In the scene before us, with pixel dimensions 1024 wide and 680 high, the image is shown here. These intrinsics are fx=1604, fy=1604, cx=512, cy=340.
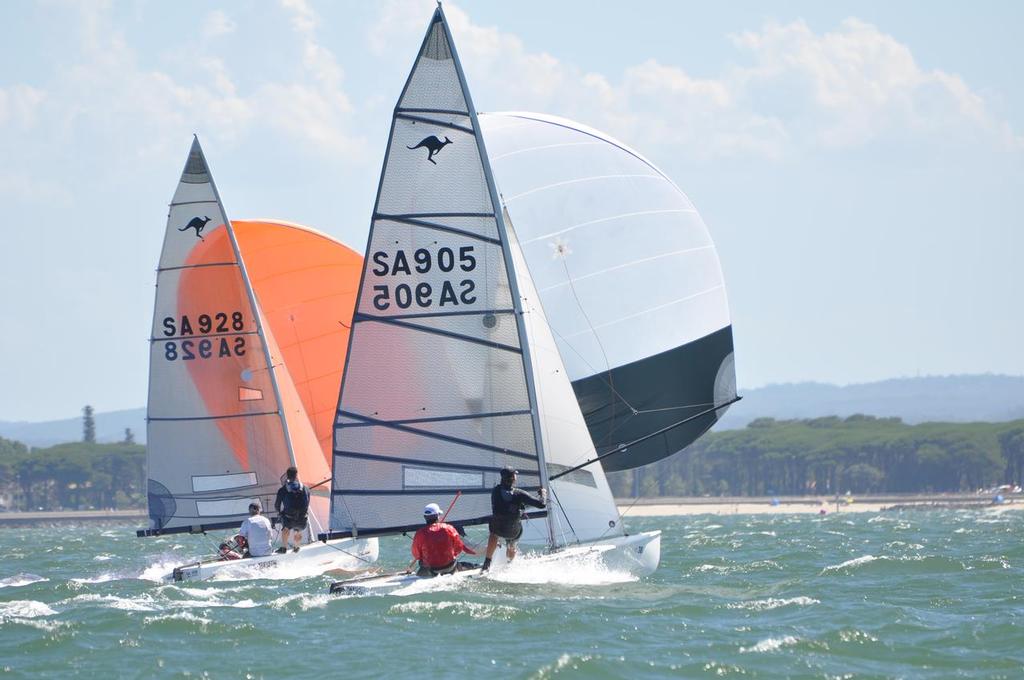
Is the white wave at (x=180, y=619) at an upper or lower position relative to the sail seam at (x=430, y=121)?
lower

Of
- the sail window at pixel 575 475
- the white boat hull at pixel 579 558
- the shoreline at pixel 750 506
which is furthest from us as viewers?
the shoreline at pixel 750 506

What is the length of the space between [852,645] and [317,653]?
16.8 feet

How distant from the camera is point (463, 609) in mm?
17219

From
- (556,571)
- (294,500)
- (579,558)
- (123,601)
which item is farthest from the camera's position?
(294,500)

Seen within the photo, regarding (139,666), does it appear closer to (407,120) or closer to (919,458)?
(407,120)

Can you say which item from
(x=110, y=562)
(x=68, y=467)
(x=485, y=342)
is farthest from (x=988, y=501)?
(x=485, y=342)

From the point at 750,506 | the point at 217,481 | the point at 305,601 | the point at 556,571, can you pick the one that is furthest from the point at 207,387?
the point at 750,506

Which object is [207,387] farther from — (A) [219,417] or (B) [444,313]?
(B) [444,313]

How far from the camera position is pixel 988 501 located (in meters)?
111

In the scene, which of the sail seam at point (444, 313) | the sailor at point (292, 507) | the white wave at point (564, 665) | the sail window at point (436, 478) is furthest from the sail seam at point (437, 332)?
the white wave at point (564, 665)

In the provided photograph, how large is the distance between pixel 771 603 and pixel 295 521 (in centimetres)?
810

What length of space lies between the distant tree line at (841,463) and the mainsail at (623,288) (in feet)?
325

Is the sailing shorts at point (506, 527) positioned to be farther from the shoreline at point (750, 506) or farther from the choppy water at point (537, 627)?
the shoreline at point (750, 506)

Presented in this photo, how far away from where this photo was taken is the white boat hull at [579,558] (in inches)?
740
